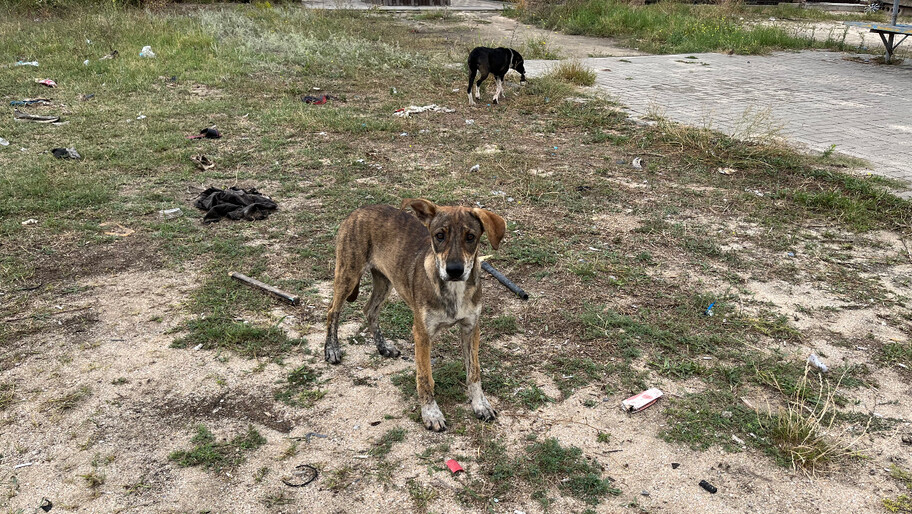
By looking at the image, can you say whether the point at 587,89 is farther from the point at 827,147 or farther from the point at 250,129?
the point at 250,129

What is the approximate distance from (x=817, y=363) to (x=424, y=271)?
2.50 meters

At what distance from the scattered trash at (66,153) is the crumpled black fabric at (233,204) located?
2.30 meters

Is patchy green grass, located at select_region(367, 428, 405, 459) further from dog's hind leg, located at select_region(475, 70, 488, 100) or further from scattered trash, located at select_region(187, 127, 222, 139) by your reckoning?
dog's hind leg, located at select_region(475, 70, 488, 100)

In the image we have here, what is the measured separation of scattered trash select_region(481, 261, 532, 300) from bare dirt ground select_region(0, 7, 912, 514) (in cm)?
7

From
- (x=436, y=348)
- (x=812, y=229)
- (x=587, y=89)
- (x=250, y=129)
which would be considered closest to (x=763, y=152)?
(x=812, y=229)

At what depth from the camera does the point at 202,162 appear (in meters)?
7.41

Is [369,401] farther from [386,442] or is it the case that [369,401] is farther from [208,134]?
[208,134]

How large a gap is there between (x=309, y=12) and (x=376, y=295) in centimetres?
1685

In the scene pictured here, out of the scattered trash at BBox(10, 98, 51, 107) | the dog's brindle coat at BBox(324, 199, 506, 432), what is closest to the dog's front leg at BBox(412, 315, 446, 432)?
the dog's brindle coat at BBox(324, 199, 506, 432)

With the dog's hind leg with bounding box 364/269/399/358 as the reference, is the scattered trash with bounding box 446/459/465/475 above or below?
below

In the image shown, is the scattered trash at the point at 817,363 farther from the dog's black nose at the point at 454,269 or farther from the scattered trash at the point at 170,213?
the scattered trash at the point at 170,213

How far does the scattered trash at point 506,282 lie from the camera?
479cm

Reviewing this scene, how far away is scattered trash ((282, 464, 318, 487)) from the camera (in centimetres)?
304

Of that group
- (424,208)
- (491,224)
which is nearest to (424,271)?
(424,208)
